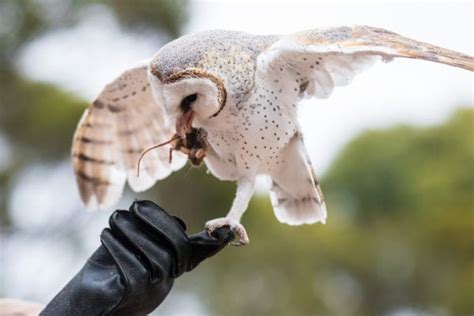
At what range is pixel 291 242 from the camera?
56.5ft

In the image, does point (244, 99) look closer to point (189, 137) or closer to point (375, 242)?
point (189, 137)

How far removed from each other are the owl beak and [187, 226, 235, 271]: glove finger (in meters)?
0.26

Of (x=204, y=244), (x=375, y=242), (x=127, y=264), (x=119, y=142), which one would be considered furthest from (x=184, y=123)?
(x=375, y=242)

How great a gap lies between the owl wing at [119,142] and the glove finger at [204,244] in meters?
0.62

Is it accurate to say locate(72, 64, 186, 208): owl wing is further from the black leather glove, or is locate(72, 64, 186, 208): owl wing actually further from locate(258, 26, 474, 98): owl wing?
the black leather glove

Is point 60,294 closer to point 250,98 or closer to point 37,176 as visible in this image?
point 250,98

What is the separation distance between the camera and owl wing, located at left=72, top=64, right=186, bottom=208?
2836 mm

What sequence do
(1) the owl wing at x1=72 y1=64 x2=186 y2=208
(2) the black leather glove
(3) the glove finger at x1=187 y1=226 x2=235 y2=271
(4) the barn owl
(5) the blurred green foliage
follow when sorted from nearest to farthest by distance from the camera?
(2) the black leather glove → (3) the glove finger at x1=187 y1=226 x2=235 y2=271 → (4) the barn owl → (1) the owl wing at x1=72 y1=64 x2=186 y2=208 → (5) the blurred green foliage

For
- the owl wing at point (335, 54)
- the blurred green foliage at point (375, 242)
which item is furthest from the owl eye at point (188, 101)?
the blurred green foliage at point (375, 242)

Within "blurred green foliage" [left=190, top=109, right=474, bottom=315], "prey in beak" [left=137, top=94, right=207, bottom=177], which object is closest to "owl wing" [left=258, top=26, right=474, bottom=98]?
"prey in beak" [left=137, top=94, right=207, bottom=177]

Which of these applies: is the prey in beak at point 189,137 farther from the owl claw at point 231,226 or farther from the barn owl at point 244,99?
the owl claw at point 231,226

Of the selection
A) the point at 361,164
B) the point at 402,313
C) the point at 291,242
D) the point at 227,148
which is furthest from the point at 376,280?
the point at 227,148

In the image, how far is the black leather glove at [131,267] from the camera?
80.6 inches

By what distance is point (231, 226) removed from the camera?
2268mm
